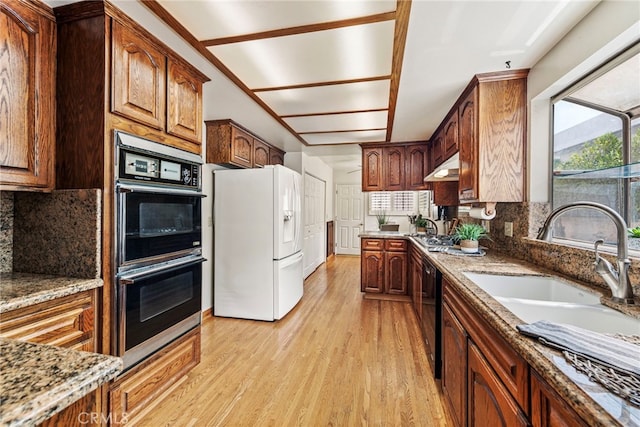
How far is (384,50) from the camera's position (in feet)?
5.82

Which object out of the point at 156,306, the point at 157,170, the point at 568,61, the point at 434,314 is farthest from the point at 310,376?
the point at 568,61

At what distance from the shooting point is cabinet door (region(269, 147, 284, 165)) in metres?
4.23

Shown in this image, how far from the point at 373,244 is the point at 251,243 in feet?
5.50

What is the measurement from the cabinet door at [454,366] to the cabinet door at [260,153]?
9.43 ft

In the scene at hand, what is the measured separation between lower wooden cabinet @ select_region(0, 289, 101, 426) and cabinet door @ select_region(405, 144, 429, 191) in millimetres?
3778

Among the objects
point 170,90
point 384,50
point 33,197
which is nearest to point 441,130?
point 384,50

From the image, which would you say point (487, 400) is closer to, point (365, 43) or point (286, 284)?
point (365, 43)

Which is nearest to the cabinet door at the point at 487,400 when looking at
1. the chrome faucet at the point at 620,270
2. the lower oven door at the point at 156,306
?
the chrome faucet at the point at 620,270

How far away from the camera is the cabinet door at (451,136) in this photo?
8.72 feet

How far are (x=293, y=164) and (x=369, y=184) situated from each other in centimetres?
138

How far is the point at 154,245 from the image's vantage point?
167 cm

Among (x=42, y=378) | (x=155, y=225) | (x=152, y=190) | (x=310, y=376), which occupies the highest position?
(x=152, y=190)

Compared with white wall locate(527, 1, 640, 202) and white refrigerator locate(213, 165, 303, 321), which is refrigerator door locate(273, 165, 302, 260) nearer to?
white refrigerator locate(213, 165, 303, 321)

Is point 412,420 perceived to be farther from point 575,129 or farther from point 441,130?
point 441,130
